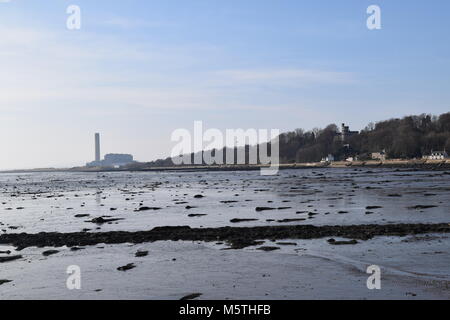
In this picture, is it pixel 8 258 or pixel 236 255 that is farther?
pixel 8 258

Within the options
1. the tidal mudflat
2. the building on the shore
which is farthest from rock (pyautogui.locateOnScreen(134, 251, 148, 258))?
the building on the shore

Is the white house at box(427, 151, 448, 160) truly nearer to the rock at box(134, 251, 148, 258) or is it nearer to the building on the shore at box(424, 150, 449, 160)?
the building on the shore at box(424, 150, 449, 160)

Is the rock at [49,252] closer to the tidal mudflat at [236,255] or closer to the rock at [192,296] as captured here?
the tidal mudflat at [236,255]

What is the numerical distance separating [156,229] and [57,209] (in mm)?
20640

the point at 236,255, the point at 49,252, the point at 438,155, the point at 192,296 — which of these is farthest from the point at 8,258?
the point at 438,155

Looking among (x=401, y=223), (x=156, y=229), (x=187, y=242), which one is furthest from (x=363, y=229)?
(x=156, y=229)

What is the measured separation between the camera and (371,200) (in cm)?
4509

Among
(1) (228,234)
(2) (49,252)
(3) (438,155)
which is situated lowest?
(2) (49,252)

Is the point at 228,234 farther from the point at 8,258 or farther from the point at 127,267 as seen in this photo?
the point at 8,258

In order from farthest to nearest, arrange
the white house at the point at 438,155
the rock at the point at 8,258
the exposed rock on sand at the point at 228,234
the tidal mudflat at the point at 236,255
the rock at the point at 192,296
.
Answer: the white house at the point at 438,155 < the exposed rock on sand at the point at 228,234 < the rock at the point at 8,258 < the tidal mudflat at the point at 236,255 < the rock at the point at 192,296

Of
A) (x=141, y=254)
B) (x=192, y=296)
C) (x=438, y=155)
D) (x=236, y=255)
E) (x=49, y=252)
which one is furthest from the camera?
(x=438, y=155)

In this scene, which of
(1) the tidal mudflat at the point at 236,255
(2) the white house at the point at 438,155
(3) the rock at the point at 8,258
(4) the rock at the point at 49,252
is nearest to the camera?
(1) the tidal mudflat at the point at 236,255

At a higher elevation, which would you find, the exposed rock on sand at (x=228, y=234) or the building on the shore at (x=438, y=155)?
the building on the shore at (x=438, y=155)

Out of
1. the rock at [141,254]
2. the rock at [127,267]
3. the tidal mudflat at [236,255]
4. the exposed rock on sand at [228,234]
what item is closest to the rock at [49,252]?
the tidal mudflat at [236,255]
